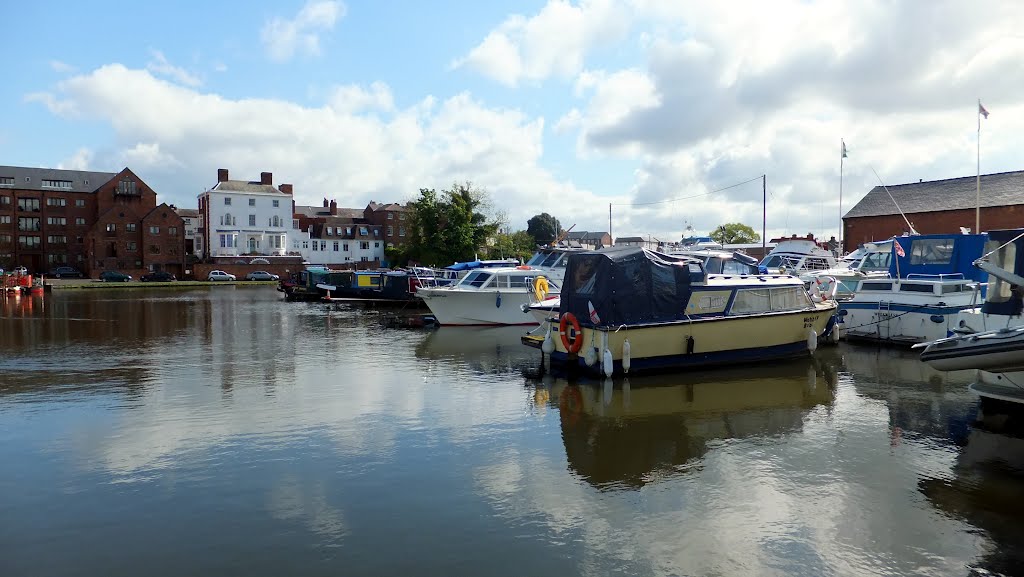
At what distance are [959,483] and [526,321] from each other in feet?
70.5

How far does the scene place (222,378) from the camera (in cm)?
1694

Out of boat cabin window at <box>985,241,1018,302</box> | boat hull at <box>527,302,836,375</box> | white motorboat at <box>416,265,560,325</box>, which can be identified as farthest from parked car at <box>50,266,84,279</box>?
boat cabin window at <box>985,241,1018,302</box>

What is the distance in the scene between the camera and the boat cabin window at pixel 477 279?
30000 millimetres

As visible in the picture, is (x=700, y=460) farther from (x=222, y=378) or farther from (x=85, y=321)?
(x=85, y=321)

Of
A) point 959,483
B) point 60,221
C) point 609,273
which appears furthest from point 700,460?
point 60,221

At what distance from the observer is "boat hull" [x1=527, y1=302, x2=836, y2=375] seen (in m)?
16.5

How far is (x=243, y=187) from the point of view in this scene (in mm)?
83188

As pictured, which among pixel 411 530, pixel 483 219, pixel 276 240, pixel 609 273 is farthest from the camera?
pixel 276 240

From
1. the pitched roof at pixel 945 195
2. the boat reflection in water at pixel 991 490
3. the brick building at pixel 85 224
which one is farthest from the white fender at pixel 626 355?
the brick building at pixel 85 224

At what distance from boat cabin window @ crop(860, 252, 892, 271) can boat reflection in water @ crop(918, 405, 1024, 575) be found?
18.4m

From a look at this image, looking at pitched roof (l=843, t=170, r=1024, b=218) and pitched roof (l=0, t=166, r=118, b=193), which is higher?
pitched roof (l=0, t=166, r=118, b=193)

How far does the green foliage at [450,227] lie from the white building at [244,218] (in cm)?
2539

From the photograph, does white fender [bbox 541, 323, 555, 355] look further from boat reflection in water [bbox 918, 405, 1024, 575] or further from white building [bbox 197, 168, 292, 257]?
white building [bbox 197, 168, 292, 257]

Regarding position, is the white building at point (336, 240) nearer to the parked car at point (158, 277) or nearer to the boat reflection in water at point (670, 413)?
the parked car at point (158, 277)
